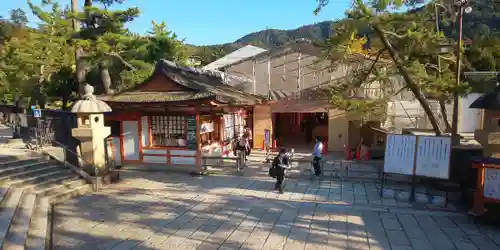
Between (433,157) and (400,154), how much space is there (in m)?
0.82

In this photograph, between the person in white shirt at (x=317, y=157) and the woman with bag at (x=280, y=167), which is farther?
the person in white shirt at (x=317, y=157)

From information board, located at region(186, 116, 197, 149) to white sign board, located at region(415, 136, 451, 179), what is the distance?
A: 26.2 feet

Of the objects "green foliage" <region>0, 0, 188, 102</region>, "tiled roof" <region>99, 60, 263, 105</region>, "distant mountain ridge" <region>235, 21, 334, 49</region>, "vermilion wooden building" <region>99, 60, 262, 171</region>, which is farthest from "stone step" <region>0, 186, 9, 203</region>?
"distant mountain ridge" <region>235, 21, 334, 49</region>

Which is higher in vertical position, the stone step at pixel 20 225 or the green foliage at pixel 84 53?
the green foliage at pixel 84 53

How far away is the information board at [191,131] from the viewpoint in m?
12.6

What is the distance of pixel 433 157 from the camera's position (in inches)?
331

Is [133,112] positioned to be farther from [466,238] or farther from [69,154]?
[466,238]

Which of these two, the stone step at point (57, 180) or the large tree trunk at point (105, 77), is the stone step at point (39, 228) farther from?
the large tree trunk at point (105, 77)

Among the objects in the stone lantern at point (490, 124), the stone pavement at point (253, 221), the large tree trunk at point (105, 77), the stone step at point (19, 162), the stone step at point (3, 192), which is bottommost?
the stone pavement at point (253, 221)

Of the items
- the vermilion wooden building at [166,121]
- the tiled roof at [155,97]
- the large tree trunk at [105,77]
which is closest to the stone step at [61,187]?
the vermilion wooden building at [166,121]

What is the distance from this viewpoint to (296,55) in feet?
60.3

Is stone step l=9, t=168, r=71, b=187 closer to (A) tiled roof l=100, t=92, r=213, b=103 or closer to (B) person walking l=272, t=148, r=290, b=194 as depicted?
(A) tiled roof l=100, t=92, r=213, b=103

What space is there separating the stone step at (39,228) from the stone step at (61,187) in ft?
1.93

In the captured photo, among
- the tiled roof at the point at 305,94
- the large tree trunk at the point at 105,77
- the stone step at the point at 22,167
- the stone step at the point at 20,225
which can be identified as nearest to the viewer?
the stone step at the point at 20,225
